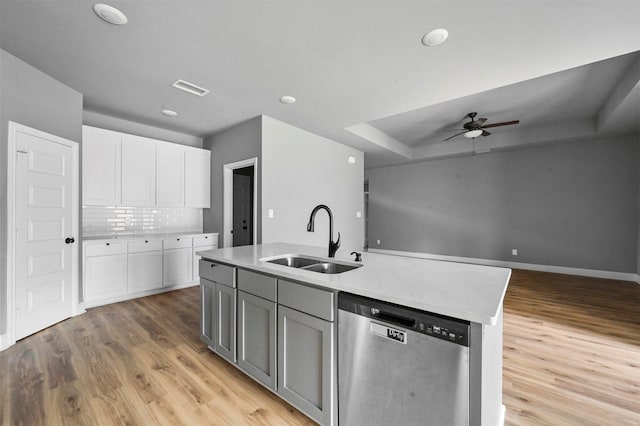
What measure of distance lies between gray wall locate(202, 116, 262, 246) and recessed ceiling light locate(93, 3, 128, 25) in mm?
2028

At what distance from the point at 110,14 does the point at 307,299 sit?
2409mm

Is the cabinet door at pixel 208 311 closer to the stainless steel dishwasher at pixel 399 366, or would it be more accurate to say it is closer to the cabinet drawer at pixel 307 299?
the cabinet drawer at pixel 307 299

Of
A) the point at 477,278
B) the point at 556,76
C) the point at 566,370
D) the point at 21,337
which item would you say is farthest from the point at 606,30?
the point at 21,337

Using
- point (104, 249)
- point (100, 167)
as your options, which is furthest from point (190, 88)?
point (104, 249)

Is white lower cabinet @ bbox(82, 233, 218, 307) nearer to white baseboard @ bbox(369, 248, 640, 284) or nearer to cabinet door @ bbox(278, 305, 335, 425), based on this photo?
cabinet door @ bbox(278, 305, 335, 425)

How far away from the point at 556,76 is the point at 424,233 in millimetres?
4623

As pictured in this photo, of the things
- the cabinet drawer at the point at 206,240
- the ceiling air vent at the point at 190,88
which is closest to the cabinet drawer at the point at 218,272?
the ceiling air vent at the point at 190,88

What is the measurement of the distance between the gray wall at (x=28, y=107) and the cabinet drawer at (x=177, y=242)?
1704 millimetres

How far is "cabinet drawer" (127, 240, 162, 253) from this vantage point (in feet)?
12.3

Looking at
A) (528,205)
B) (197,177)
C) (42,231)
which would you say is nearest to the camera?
(42,231)

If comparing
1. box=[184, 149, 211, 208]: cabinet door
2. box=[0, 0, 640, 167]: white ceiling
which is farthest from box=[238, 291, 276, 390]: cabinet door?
box=[184, 149, 211, 208]: cabinet door

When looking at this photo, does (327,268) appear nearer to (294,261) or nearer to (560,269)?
(294,261)

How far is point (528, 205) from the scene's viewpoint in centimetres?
581

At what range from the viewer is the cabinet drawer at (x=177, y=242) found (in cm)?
409
